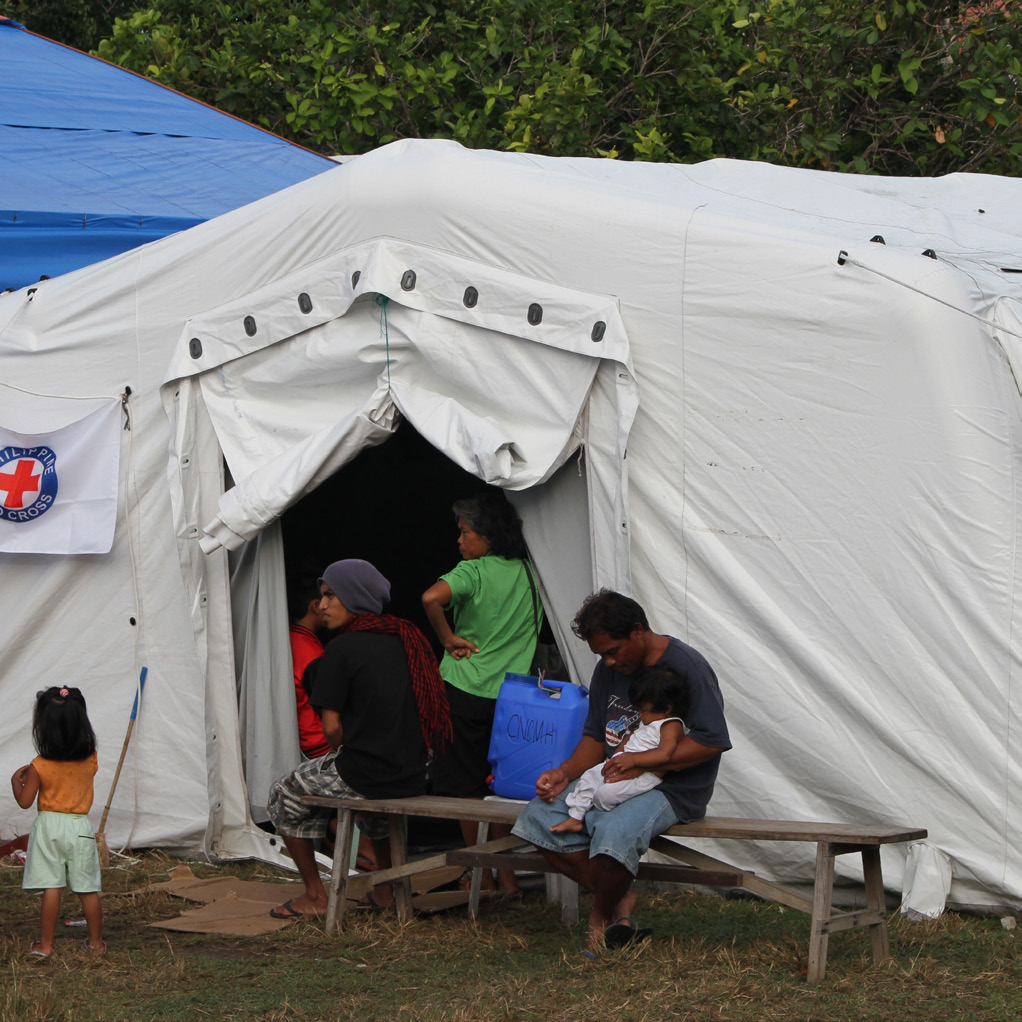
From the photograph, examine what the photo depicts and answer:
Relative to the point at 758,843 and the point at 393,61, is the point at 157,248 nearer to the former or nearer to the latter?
the point at 758,843

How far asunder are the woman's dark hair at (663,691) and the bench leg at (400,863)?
44.7 inches

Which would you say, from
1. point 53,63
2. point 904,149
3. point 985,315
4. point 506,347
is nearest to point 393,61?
point 53,63

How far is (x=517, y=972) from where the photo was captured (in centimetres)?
421

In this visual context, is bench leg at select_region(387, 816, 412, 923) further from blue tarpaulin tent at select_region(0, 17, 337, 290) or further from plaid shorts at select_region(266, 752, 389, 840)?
blue tarpaulin tent at select_region(0, 17, 337, 290)

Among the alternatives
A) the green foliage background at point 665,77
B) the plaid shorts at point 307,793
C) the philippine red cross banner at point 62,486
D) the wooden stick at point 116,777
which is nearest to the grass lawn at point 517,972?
the plaid shorts at point 307,793

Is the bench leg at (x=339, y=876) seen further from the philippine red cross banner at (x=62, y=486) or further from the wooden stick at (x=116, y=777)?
the philippine red cross banner at (x=62, y=486)

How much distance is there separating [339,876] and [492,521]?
1.42 m

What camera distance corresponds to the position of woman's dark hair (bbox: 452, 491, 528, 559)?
17.3 ft

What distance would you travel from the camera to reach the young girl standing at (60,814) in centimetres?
443

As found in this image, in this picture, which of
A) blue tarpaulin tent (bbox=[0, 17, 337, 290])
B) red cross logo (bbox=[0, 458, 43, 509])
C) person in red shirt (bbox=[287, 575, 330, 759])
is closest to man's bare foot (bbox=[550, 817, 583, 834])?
person in red shirt (bbox=[287, 575, 330, 759])

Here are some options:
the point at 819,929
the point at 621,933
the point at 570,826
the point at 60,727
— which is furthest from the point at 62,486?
the point at 819,929

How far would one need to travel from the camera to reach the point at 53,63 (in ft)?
33.3

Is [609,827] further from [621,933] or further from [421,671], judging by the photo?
[421,671]

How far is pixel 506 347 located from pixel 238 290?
49.8 inches
